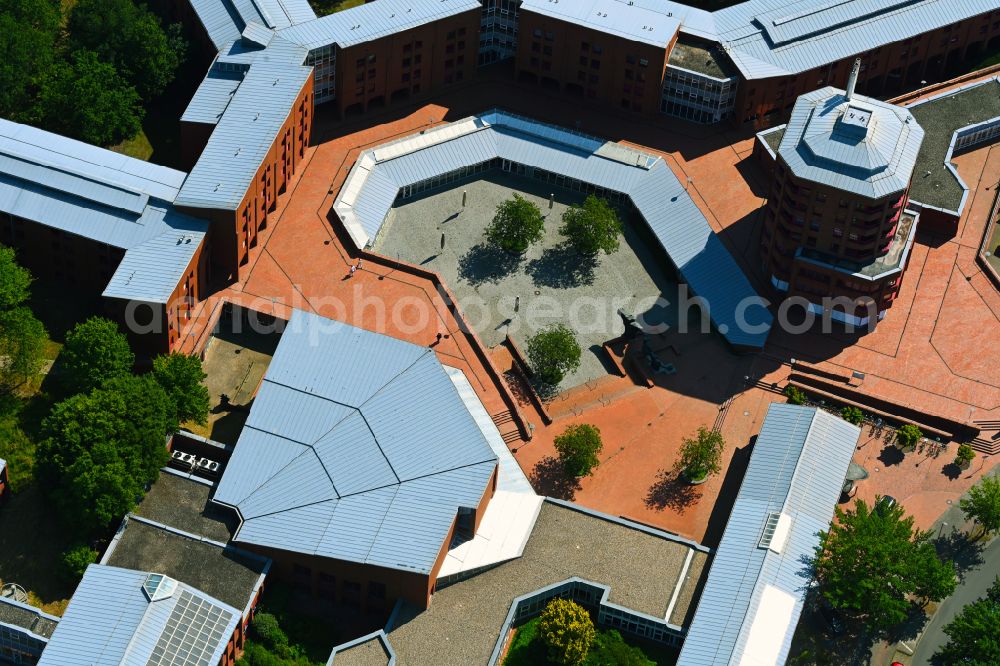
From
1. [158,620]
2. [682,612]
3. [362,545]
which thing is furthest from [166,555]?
[682,612]

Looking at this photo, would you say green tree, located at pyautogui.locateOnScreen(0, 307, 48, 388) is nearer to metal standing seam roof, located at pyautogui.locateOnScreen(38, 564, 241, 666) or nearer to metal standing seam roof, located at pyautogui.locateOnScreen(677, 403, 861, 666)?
metal standing seam roof, located at pyautogui.locateOnScreen(38, 564, 241, 666)

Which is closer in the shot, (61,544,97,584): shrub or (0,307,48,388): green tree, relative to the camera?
(61,544,97,584): shrub

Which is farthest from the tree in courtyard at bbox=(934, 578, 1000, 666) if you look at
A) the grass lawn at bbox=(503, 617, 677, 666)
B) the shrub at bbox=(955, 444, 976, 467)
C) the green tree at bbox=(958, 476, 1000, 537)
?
Result: the grass lawn at bbox=(503, 617, 677, 666)

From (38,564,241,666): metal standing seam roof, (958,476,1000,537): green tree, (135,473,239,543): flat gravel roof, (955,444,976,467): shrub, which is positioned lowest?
(38,564,241,666): metal standing seam roof

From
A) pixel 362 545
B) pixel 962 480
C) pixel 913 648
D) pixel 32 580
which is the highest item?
pixel 962 480

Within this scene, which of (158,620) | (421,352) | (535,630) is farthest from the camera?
(421,352)

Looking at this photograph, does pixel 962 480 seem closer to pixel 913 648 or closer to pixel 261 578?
pixel 913 648
